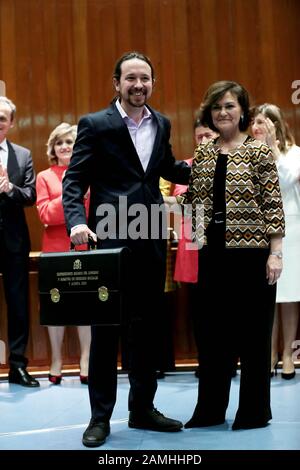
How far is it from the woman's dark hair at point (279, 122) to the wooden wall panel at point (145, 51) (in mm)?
1036

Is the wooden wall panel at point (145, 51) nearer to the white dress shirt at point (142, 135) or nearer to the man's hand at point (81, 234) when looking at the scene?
the white dress shirt at point (142, 135)

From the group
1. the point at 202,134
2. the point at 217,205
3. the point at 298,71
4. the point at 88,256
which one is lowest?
the point at 88,256

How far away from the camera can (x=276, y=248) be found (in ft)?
9.56

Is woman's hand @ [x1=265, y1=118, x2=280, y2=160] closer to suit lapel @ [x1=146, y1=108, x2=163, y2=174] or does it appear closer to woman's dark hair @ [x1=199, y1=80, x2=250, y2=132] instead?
woman's dark hair @ [x1=199, y1=80, x2=250, y2=132]

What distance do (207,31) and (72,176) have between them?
2831 mm

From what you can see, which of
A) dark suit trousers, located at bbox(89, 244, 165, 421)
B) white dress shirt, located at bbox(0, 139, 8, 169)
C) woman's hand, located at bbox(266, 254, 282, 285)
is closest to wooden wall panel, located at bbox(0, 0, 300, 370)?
white dress shirt, located at bbox(0, 139, 8, 169)

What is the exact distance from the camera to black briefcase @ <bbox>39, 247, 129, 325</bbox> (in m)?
2.62

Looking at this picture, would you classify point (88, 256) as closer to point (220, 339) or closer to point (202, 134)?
point (220, 339)

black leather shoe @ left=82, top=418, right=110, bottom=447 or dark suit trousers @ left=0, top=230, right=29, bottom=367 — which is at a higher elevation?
dark suit trousers @ left=0, top=230, right=29, bottom=367

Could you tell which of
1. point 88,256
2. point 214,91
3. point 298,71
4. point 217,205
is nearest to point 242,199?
point 217,205
